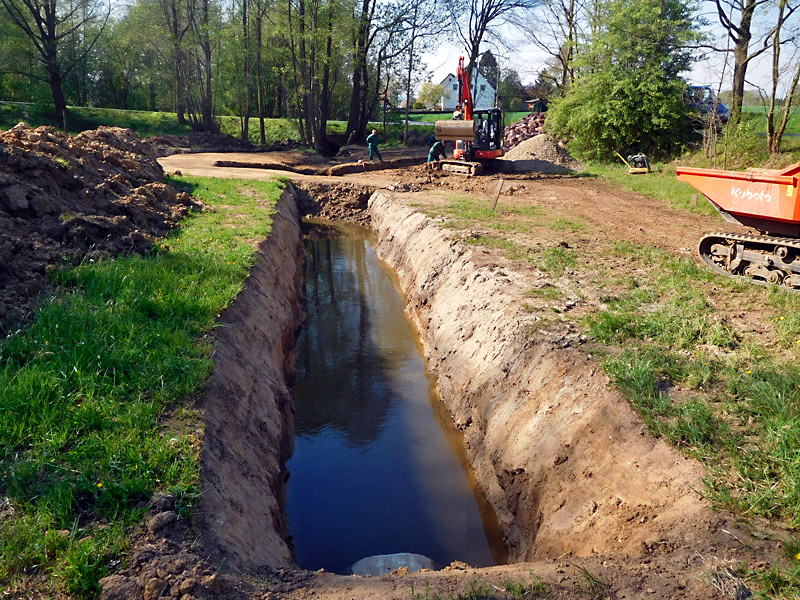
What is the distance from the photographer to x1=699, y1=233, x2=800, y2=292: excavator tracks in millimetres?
7922

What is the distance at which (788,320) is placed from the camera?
20.5 feet

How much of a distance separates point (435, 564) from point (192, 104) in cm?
3640

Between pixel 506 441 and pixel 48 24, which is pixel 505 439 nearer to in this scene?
pixel 506 441

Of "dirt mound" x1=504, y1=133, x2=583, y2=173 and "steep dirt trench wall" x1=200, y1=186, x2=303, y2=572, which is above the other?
"dirt mound" x1=504, y1=133, x2=583, y2=173

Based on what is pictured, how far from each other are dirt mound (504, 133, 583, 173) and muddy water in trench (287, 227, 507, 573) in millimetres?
15362

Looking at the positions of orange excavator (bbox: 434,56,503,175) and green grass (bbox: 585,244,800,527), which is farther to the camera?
orange excavator (bbox: 434,56,503,175)

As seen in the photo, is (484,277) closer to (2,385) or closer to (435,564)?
(435,564)

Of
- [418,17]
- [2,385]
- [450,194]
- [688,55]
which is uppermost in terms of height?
[418,17]

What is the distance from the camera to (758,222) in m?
8.40

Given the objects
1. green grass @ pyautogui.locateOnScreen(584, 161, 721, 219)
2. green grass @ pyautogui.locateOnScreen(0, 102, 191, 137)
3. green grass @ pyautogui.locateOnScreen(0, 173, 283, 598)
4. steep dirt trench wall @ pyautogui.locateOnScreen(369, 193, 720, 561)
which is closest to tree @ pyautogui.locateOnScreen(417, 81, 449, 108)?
green grass @ pyautogui.locateOnScreen(0, 102, 191, 137)

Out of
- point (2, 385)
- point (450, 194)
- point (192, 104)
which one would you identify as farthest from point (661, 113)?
point (192, 104)

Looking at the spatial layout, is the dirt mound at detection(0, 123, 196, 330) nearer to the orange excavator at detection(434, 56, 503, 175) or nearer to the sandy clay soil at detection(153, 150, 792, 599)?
the sandy clay soil at detection(153, 150, 792, 599)

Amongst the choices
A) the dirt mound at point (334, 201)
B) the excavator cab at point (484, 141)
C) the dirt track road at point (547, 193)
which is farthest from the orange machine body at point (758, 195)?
the excavator cab at point (484, 141)

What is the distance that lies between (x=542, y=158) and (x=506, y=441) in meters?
21.1
